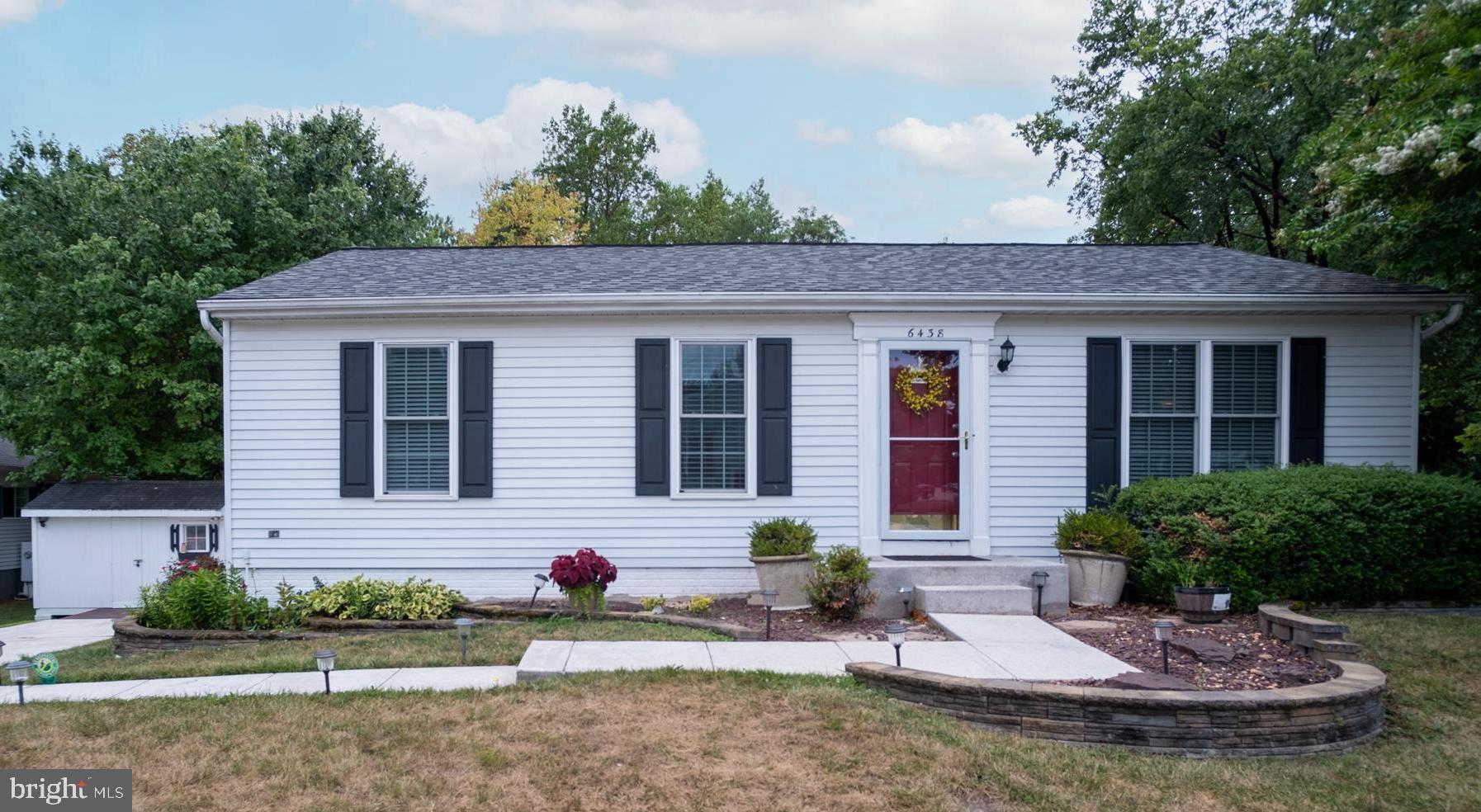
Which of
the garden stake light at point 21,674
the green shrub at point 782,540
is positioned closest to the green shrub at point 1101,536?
the green shrub at point 782,540

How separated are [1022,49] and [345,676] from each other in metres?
16.3

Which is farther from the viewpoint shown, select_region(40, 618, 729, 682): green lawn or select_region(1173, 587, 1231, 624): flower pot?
select_region(1173, 587, 1231, 624): flower pot

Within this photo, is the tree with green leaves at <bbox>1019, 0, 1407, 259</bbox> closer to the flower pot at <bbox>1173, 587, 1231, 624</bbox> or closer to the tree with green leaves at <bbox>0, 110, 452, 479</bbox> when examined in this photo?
the flower pot at <bbox>1173, 587, 1231, 624</bbox>

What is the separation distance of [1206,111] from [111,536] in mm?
19450

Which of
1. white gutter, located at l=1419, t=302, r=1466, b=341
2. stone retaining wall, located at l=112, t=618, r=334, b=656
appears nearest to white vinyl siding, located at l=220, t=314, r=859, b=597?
stone retaining wall, located at l=112, t=618, r=334, b=656

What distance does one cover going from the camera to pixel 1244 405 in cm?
840

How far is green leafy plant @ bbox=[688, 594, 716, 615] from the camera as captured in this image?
25.0 ft

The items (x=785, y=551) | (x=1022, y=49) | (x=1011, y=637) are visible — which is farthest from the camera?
(x=1022, y=49)

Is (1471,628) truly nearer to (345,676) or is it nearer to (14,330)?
(345,676)

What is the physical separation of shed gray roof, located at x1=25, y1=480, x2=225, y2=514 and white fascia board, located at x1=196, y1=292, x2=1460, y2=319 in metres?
6.73

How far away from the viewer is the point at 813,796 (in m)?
3.65

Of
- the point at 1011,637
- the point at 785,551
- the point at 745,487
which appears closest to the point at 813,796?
the point at 1011,637

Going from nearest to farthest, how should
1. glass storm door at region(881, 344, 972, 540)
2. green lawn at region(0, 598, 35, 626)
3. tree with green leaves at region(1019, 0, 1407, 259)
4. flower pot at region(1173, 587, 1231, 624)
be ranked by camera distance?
flower pot at region(1173, 587, 1231, 624), glass storm door at region(881, 344, 972, 540), tree with green leaves at region(1019, 0, 1407, 259), green lawn at region(0, 598, 35, 626)

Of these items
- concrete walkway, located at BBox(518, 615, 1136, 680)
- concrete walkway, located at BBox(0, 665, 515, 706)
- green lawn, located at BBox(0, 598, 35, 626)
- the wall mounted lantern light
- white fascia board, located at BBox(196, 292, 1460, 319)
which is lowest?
green lawn, located at BBox(0, 598, 35, 626)
